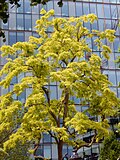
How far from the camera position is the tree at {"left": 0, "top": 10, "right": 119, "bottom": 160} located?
14328mm

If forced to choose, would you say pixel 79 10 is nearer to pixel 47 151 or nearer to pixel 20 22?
pixel 20 22

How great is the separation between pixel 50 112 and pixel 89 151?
12960 mm

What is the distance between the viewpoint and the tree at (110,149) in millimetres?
16906

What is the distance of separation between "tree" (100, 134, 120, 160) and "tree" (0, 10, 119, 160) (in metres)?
2.20

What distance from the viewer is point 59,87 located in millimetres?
15062

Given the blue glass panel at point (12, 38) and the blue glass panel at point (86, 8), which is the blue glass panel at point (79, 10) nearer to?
the blue glass panel at point (86, 8)

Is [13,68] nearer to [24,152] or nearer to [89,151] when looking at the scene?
[24,152]

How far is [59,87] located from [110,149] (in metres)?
4.24

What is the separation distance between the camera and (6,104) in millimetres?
15203

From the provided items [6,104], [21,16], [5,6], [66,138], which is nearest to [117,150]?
[66,138]

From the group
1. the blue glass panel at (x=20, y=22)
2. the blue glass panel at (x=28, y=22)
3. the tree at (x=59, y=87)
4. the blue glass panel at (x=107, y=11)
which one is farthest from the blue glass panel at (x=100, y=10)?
the tree at (x=59, y=87)

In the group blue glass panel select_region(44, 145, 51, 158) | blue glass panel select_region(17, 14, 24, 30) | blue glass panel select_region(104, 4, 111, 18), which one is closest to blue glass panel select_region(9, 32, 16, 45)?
blue glass panel select_region(17, 14, 24, 30)

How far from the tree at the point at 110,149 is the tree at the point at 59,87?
7.20 feet

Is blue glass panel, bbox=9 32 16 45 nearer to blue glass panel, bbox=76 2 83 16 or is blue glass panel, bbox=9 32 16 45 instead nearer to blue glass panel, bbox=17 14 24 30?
blue glass panel, bbox=17 14 24 30
